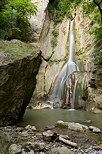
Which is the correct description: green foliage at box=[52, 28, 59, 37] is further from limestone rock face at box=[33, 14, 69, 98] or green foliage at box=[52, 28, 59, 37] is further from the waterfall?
the waterfall

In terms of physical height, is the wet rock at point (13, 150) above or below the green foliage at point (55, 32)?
below

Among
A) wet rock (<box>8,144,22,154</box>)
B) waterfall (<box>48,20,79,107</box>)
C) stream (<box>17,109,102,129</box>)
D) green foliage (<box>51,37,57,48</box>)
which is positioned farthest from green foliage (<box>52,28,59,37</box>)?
wet rock (<box>8,144,22,154</box>)

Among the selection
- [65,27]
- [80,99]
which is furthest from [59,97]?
[65,27]

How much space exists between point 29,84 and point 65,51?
11.5 metres

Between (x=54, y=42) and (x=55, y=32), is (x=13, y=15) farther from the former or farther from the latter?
(x=55, y=32)

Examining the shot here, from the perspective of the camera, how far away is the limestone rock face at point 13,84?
3988mm

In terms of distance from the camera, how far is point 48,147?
105 inches

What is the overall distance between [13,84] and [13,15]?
9.11 m

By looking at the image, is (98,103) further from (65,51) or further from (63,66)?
(65,51)

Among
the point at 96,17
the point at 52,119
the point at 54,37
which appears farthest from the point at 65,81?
the point at 54,37

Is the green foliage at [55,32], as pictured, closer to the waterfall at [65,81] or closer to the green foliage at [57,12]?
the green foliage at [57,12]

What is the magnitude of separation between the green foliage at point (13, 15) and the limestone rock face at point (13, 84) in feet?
19.2

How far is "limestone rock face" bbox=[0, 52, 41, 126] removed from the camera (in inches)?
157

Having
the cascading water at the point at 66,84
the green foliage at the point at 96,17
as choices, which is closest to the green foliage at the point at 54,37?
the cascading water at the point at 66,84
